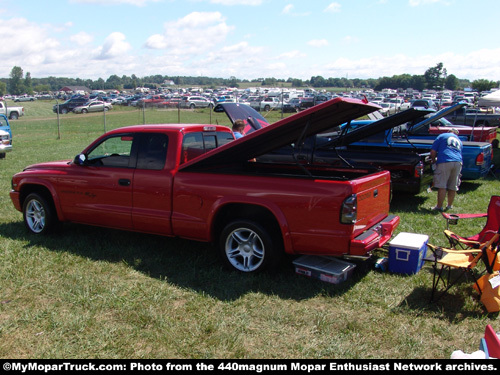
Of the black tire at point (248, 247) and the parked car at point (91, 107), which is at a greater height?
the parked car at point (91, 107)

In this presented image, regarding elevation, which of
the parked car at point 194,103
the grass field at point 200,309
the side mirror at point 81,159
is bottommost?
the grass field at point 200,309

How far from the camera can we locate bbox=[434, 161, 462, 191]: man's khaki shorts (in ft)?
25.8

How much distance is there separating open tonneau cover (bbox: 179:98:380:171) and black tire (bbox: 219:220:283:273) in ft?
2.84

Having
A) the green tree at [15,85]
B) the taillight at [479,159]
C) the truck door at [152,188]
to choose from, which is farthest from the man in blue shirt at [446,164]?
the green tree at [15,85]

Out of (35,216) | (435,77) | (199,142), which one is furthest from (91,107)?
(435,77)

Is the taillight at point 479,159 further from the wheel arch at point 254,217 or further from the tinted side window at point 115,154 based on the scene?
the tinted side window at point 115,154

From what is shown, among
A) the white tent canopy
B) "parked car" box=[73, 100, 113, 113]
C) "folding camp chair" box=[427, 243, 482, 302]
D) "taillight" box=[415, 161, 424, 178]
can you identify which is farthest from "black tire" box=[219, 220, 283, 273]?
"parked car" box=[73, 100, 113, 113]

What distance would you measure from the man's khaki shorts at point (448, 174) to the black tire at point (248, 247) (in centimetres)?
451

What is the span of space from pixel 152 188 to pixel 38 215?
7.63 feet

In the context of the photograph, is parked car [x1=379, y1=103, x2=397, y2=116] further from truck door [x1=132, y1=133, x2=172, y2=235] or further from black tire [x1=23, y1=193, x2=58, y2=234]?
black tire [x1=23, y1=193, x2=58, y2=234]

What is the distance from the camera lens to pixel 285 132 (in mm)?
4969

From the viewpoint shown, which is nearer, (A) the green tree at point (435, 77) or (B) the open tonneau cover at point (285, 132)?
(B) the open tonneau cover at point (285, 132)

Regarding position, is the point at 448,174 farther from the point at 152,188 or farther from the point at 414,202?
the point at 152,188

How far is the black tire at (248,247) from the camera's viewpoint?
4793mm
